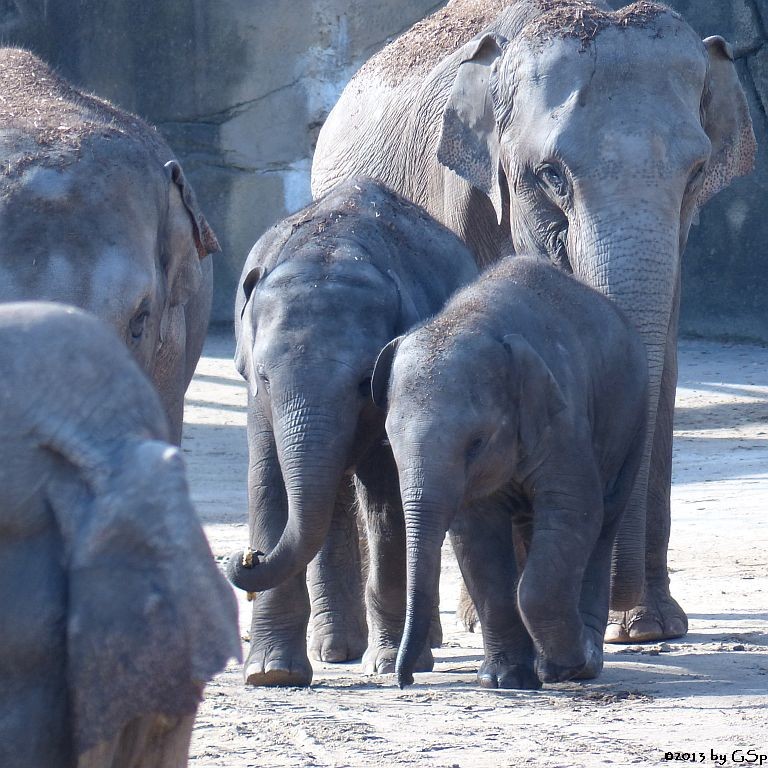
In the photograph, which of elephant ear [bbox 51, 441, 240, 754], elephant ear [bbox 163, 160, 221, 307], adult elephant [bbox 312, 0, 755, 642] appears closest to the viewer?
elephant ear [bbox 51, 441, 240, 754]

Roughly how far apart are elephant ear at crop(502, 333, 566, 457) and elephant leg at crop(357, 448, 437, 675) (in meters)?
0.51

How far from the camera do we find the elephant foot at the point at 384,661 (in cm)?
462

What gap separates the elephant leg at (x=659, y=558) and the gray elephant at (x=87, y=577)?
381cm

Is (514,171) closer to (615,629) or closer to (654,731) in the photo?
(615,629)

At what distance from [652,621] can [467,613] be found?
0.63 meters

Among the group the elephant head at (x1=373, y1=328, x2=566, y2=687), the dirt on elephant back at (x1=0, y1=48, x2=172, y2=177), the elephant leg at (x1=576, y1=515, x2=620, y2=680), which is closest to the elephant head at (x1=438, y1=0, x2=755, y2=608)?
the elephant leg at (x1=576, y1=515, x2=620, y2=680)

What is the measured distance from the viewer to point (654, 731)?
3.77 m

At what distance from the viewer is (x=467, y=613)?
554 cm

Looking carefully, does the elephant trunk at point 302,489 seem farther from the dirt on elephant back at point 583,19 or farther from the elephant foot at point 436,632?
the dirt on elephant back at point 583,19

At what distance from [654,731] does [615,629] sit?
1.63 metres

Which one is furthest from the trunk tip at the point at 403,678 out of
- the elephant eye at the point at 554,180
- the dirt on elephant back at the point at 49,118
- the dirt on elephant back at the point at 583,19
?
the dirt on elephant back at the point at 583,19

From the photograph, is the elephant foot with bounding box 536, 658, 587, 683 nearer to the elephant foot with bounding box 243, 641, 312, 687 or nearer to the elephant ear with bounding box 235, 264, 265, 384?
the elephant foot with bounding box 243, 641, 312, 687

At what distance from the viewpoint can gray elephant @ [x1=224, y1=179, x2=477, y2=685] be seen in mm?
4383

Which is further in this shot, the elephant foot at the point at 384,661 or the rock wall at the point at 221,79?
the rock wall at the point at 221,79
